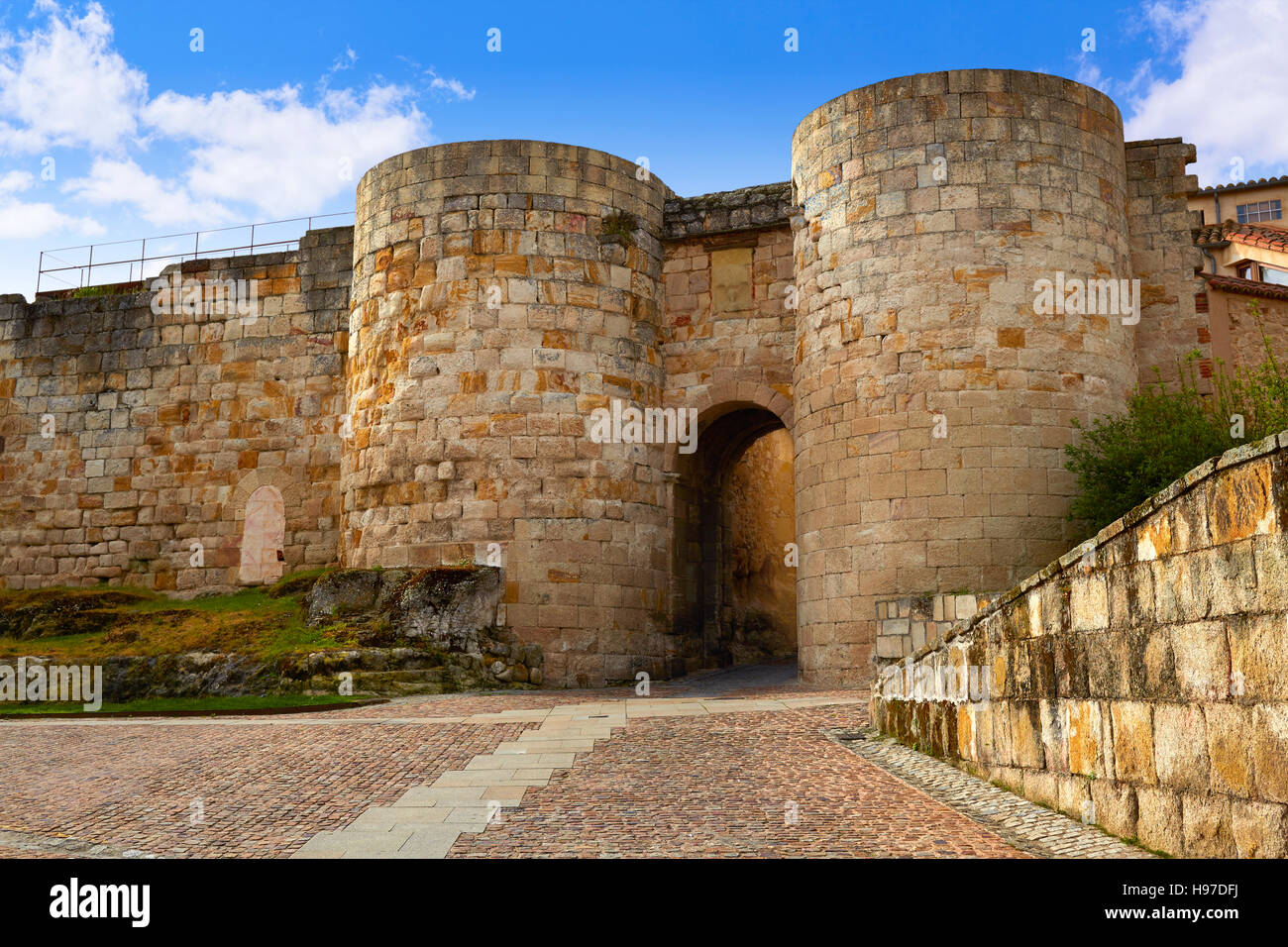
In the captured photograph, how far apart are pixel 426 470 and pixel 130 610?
4.86m

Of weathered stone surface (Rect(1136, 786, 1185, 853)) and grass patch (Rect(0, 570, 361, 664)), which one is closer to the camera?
weathered stone surface (Rect(1136, 786, 1185, 853))

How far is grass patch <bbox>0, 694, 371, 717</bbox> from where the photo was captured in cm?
1188

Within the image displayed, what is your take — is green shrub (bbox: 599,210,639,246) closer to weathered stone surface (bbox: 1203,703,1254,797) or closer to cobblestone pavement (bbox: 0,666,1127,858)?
cobblestone pavement (bbox: 0,666,1127,858)

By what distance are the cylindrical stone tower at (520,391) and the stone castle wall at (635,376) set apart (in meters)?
0.04

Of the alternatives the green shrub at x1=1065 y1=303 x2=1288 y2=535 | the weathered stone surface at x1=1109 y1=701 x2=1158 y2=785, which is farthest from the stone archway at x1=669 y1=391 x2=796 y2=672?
the weathered stone surface at x1=1109 y1=701 x2=1158 y2=785

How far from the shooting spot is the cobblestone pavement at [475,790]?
552 cm

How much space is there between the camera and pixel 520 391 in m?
16.0

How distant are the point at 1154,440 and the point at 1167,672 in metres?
8.87

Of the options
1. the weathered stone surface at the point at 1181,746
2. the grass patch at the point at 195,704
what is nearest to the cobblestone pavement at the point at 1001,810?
the weathered stone surface at the point at 1181,746

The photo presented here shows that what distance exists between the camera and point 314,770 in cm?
749

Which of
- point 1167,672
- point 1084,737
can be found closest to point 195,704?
point 1084,737

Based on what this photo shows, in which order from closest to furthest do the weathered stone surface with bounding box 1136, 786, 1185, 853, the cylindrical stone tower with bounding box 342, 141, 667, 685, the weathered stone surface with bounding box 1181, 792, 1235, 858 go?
the weathered stone surface with bounding box 1181, 792, 1235, 858, the weathered stone surface with bounding box 1136, 786, 1185, 853, the cylindrical stone tower with bounding box 342, 141, 667, 685

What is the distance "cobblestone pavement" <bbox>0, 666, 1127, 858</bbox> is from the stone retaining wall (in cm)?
53

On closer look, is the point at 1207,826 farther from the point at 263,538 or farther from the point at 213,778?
the point at 263,538
